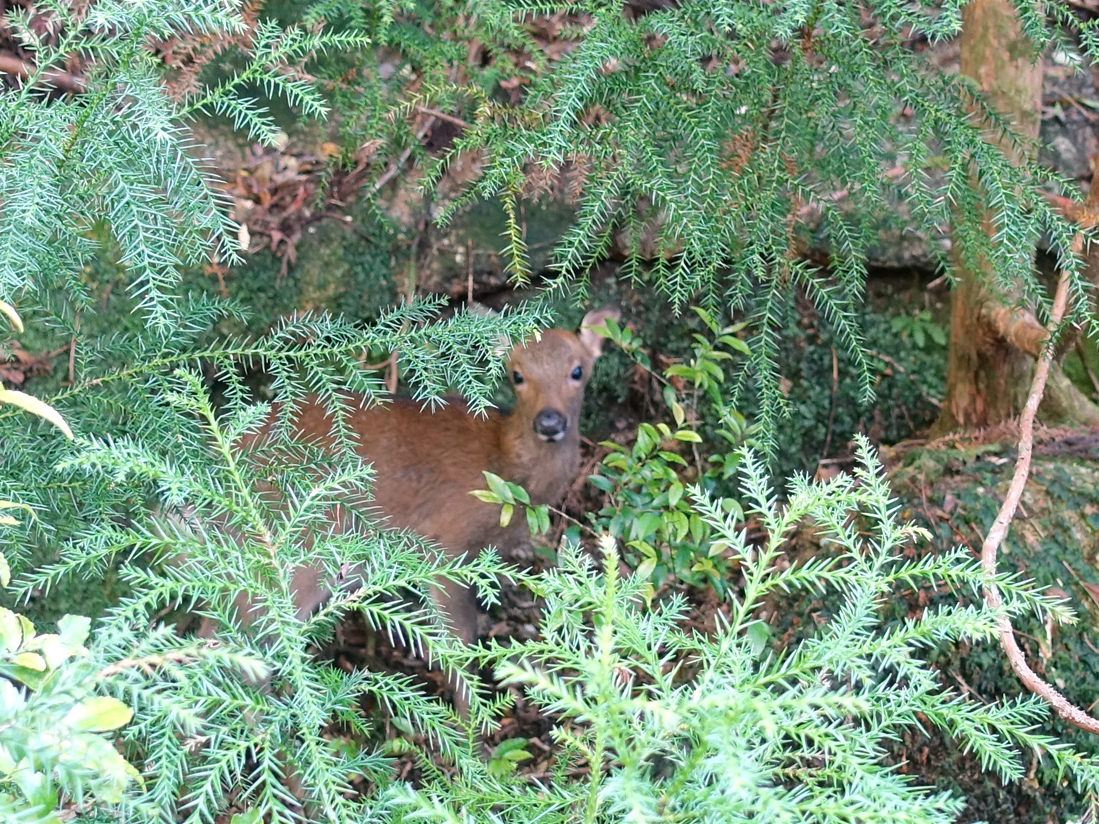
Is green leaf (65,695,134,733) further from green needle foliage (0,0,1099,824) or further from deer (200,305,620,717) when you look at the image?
deer (200,305,620,717)

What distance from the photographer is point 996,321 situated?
3.91 m

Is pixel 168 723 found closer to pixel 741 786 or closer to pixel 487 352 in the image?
pixel 741 786

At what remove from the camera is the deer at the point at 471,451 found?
4.50 meters

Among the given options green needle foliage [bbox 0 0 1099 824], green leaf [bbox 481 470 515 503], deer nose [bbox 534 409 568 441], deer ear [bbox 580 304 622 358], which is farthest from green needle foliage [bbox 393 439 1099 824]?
deer ear [bbox 580 304 622 358]

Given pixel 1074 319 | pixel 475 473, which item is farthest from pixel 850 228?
pixel 475 473

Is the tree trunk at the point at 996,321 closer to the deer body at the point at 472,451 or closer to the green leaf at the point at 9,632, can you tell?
the deer body at the point at 472,451

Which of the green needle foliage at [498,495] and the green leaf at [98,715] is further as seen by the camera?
the green needle foliage at [498,495]

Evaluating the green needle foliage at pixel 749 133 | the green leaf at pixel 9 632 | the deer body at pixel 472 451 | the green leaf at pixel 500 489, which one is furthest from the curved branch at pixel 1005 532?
the green leaf at pixel 9 632

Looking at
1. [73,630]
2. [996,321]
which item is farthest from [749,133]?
[73,630]

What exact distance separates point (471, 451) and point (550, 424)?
1.73 ft

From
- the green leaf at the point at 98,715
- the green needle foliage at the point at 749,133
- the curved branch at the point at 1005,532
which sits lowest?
the curved branch at the point at 1005,532

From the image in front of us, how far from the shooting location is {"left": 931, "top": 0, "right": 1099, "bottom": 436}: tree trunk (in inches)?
155

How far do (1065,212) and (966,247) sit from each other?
585 mm

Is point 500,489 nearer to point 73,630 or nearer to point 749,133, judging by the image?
point 749,133
